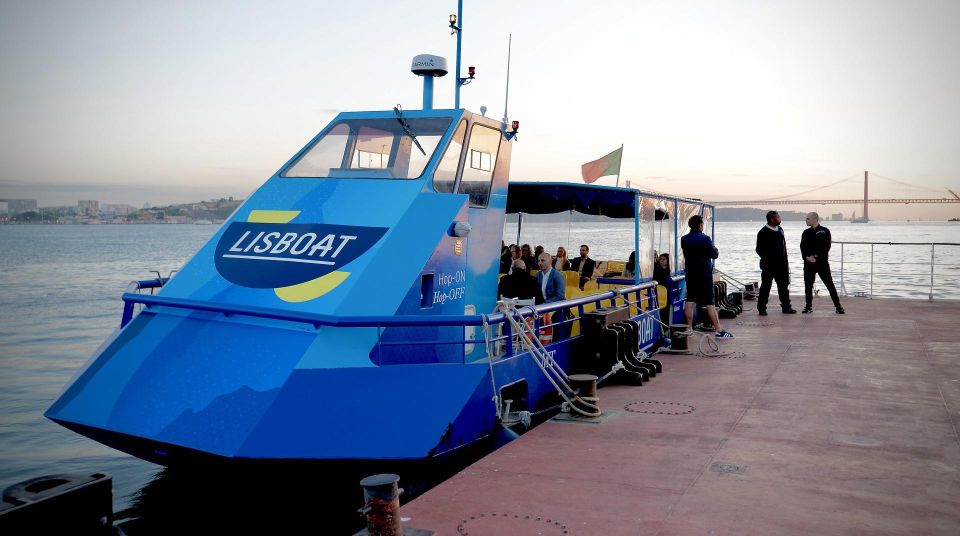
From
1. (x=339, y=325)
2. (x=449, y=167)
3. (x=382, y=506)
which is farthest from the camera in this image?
(x=449, y=167)

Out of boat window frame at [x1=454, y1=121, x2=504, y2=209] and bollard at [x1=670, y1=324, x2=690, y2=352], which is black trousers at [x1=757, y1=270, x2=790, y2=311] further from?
boat window frame at [x1=454, y1=121, x2=504, y2=209]

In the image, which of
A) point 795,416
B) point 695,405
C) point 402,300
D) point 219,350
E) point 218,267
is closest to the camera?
point 219,350

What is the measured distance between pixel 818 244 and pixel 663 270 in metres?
5.15

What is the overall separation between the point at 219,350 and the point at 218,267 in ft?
4.06

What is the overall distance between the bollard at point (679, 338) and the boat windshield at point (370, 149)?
558cm

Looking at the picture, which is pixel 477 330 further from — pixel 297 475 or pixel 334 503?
pixel 297 475

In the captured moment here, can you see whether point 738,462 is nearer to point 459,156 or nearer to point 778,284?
point 459,156

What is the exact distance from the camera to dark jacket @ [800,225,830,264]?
1617 centimetres

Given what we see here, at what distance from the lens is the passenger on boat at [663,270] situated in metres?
13.0

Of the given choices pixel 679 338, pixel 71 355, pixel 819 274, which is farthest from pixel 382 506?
pixel 71 355

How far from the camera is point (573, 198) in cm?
1314

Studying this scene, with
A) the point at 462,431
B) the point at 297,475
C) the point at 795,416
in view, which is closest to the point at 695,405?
the point at 795,416

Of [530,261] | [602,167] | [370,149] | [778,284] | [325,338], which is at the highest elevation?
[602,167]

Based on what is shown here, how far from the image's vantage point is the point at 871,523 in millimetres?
4898
